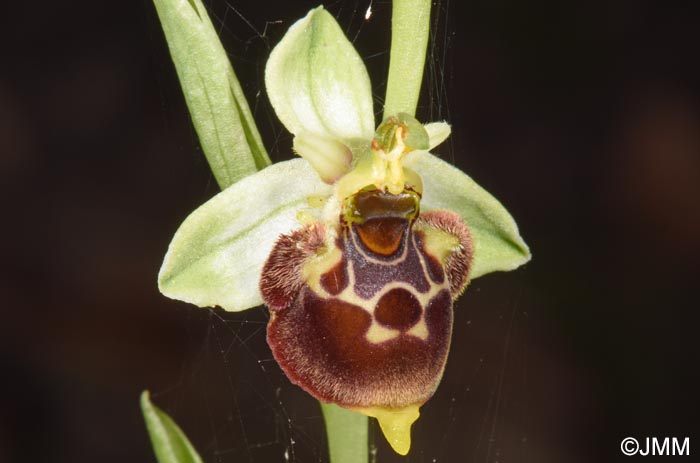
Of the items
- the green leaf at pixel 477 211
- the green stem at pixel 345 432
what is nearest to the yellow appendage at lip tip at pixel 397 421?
the green stem at pixel 345 432

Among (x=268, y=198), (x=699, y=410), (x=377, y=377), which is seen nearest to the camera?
(x=377, y=377)

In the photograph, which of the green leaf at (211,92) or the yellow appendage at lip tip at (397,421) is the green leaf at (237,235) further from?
the yellow appendage at lip tip at (397,421)

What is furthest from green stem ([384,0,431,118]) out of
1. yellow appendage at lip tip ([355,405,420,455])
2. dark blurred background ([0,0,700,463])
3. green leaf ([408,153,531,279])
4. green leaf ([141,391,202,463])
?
dark blurred background ([0,0,700,463])

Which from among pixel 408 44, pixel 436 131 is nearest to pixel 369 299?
pixel 436 131

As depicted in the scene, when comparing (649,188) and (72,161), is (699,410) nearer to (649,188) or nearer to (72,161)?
(649,188)

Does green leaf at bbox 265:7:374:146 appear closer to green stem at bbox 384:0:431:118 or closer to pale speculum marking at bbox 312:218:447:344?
green stem at bbox 384:0:431:118

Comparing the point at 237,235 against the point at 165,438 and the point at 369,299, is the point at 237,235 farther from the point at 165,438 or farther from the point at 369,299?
the point at 165,438

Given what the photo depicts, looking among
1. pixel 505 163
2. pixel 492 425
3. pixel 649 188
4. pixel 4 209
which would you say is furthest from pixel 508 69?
pixel 4 209
